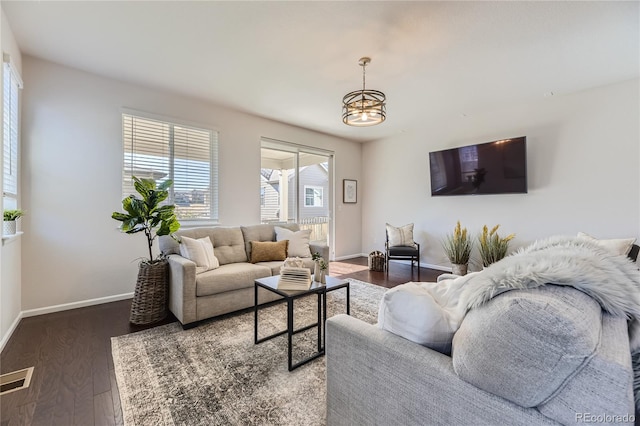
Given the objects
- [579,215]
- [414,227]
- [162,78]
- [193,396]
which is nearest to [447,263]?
[414,227]

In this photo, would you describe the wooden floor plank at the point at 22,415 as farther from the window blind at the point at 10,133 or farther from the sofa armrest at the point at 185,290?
the window blind at the point at 10,133

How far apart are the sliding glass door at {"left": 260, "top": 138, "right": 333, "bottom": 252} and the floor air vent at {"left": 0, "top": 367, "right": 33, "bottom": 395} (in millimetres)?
3216

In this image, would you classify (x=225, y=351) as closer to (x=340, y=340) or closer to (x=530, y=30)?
(x=340, y=340)

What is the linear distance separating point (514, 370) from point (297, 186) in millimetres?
4767

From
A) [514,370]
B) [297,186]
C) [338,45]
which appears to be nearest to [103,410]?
[514,370]

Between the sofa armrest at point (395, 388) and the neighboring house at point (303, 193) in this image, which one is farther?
the neighboring house at point (303, 193)

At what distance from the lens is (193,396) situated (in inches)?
65.4

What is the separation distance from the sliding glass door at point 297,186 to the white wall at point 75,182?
1683 millimetres

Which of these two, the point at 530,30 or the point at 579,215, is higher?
the point at 530,30

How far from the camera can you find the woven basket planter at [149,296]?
2676mm

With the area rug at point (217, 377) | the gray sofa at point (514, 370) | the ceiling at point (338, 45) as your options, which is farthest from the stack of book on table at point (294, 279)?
the ceiling at point (338, 45)

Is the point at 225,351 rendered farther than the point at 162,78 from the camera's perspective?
No

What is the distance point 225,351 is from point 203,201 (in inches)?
100

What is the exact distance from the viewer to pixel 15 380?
181cm
